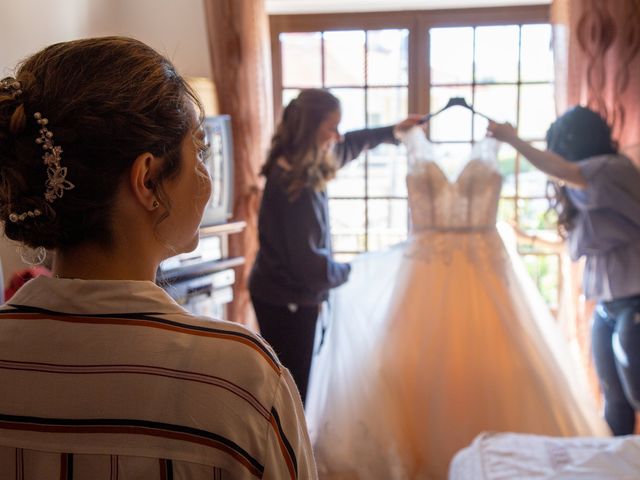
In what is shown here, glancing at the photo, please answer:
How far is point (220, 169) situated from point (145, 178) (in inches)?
84.2

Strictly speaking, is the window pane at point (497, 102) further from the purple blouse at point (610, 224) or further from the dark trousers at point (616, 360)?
the dark trousers at point (616, 360)

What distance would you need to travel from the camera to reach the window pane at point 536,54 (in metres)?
2.91

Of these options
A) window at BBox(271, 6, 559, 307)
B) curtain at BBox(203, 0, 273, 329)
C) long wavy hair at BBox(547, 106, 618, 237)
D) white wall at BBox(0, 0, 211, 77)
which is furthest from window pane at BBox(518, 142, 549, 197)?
white wall at BBox(0, 0, 211, 77)

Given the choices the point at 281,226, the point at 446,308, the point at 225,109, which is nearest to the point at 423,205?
the point at 446,308

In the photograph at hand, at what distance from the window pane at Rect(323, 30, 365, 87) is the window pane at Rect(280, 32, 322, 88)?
4 cm

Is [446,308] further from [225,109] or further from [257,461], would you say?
[257,461]

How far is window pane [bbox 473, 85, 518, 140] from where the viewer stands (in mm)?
2969

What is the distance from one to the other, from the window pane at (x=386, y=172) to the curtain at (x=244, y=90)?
529mm

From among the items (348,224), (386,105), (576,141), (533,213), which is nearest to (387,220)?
(348,224)

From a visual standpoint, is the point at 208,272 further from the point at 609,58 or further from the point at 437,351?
the point at 609,58

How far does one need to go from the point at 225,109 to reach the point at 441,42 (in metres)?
1.00

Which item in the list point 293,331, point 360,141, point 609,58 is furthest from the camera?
point 609,58

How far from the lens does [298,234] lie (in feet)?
6.78

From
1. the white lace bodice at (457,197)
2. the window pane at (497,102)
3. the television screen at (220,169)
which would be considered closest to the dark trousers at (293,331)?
the white lace bodice at (457,197)
